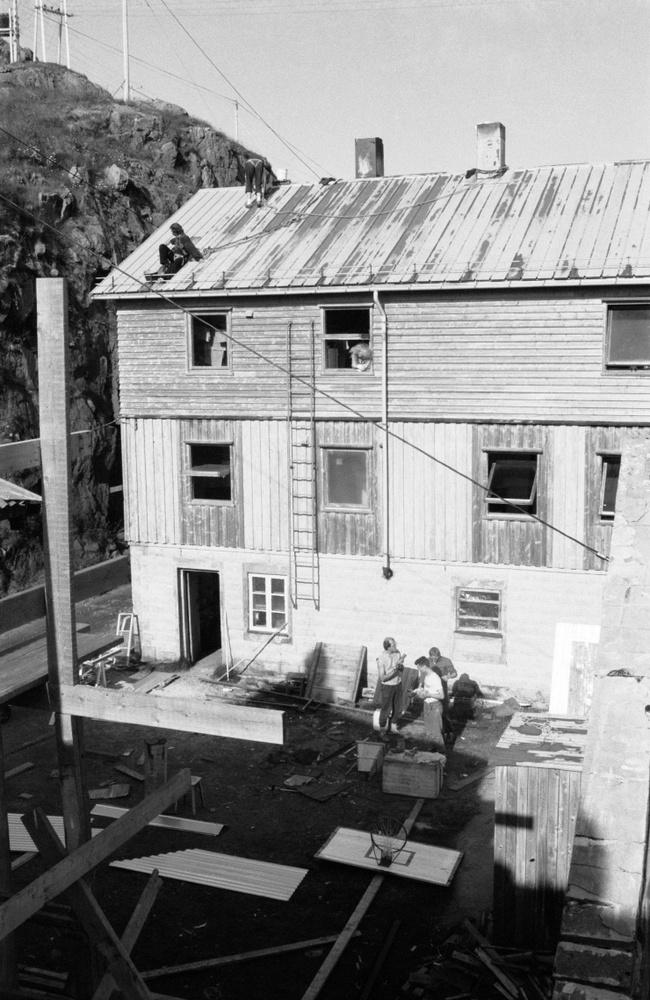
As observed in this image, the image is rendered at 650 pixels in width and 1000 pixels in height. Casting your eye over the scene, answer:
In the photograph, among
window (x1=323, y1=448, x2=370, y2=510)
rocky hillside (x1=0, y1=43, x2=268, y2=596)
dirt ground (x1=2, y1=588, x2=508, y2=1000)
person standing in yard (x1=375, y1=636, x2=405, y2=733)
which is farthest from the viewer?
rocky hillside (x1=0, y1=43, x2=268, y2=596)

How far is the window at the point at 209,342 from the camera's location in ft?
71.9

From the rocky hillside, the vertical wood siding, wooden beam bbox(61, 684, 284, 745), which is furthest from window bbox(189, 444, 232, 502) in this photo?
wooden beam bbox(61, 684, 284, 745)

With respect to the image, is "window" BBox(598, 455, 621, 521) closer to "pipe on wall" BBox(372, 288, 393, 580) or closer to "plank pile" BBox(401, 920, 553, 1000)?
"pipe on wall" BBox(372, 288, 393, 580)

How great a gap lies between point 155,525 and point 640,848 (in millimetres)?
17283

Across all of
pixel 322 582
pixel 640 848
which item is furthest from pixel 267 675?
pixel 640 848

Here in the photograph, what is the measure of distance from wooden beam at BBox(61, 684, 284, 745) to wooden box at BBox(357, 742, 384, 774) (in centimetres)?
1043

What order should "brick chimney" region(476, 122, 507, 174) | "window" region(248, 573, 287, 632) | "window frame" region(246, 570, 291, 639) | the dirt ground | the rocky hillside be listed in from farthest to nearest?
the rocky hillside < "brick chimney" region(476, 122, 507, 174) < "window" region(248, 573, 287, 632) < "window frame" region(246, 570, 291, 639) < the dirt ground

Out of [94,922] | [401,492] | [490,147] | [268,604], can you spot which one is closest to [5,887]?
[94,922]

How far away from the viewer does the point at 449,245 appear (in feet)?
68.7

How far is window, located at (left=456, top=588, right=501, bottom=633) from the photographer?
20.2 metres

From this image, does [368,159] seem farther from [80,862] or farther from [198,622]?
[80,862]

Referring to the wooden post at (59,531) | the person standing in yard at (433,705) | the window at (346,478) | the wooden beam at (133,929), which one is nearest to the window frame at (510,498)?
the window at (346,478)

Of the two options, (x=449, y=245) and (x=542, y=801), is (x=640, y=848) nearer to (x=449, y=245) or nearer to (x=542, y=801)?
(x=542, y=801)

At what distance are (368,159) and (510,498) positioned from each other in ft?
34.2
